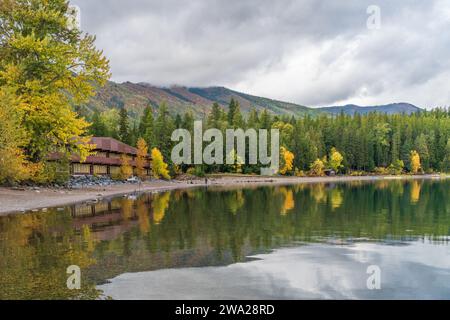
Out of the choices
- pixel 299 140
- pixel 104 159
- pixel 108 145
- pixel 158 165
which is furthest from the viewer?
pixel 299 140

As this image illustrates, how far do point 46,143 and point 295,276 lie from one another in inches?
1656

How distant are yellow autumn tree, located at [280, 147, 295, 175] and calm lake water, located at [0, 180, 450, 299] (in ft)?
379

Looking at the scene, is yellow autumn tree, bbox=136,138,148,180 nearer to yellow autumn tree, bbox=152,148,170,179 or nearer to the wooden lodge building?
the wooden lodge building

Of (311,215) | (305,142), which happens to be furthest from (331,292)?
(305,142)

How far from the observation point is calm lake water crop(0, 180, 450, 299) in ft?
44.8

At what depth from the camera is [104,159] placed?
100000 mm

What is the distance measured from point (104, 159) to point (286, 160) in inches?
2716

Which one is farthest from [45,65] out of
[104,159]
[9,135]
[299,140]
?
[299,140]

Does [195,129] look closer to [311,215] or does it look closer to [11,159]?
[11,159]

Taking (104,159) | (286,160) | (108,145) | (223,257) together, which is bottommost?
(223,257)

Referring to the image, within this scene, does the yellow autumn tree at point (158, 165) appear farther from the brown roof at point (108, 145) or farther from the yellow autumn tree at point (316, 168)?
the yellow autumn tree at point (316, 168)

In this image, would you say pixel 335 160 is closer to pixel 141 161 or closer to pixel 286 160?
pixel 286 160

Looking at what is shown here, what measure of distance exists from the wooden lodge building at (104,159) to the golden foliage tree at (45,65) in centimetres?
4313

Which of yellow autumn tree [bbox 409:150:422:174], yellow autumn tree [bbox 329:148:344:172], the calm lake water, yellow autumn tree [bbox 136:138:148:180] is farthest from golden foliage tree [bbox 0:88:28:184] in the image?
yellow autumn tree [bbox 409:150:422:174]
